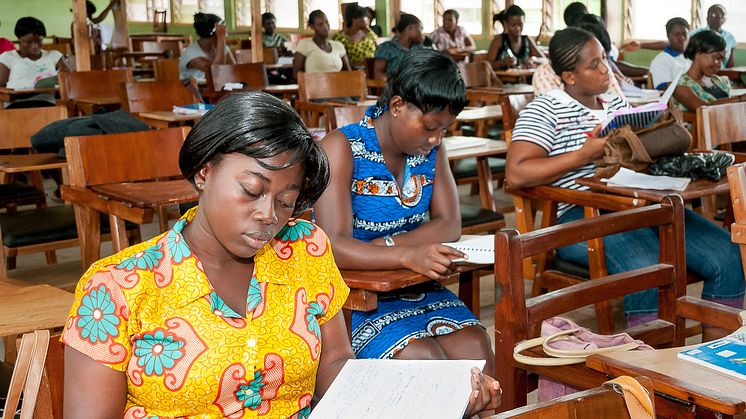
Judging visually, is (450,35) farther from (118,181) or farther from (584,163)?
(584,163)

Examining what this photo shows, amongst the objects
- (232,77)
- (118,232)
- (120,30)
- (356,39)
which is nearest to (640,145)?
(118,232)

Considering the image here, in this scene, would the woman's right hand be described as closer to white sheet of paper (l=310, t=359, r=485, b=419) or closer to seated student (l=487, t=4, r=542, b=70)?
white sheet of paper (l=310, t=359, r=485, b=419)

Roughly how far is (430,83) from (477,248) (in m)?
0.41

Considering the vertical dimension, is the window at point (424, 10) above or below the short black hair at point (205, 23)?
above

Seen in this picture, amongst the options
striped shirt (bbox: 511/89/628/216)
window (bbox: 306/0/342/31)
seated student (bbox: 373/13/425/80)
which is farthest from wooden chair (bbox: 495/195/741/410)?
window (bbox: 306/0/342/31)

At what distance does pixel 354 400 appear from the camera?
4.08ft

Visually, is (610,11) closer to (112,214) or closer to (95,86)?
(95,86)

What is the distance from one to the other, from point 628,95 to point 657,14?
19.6ft

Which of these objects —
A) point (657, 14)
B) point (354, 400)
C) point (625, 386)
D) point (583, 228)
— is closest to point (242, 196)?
point (354, 400)

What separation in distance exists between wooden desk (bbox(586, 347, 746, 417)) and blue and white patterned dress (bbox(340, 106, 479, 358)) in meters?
0.67

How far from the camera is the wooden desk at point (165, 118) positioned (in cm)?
477

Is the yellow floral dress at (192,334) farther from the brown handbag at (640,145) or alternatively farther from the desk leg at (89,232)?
the desk leg at (89,232)

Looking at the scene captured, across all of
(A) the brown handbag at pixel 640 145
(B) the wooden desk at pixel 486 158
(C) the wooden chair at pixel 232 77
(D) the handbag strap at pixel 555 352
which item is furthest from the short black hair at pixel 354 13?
(D) the handbag strap at pixel 555 352

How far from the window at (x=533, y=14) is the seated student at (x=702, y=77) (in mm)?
6891
